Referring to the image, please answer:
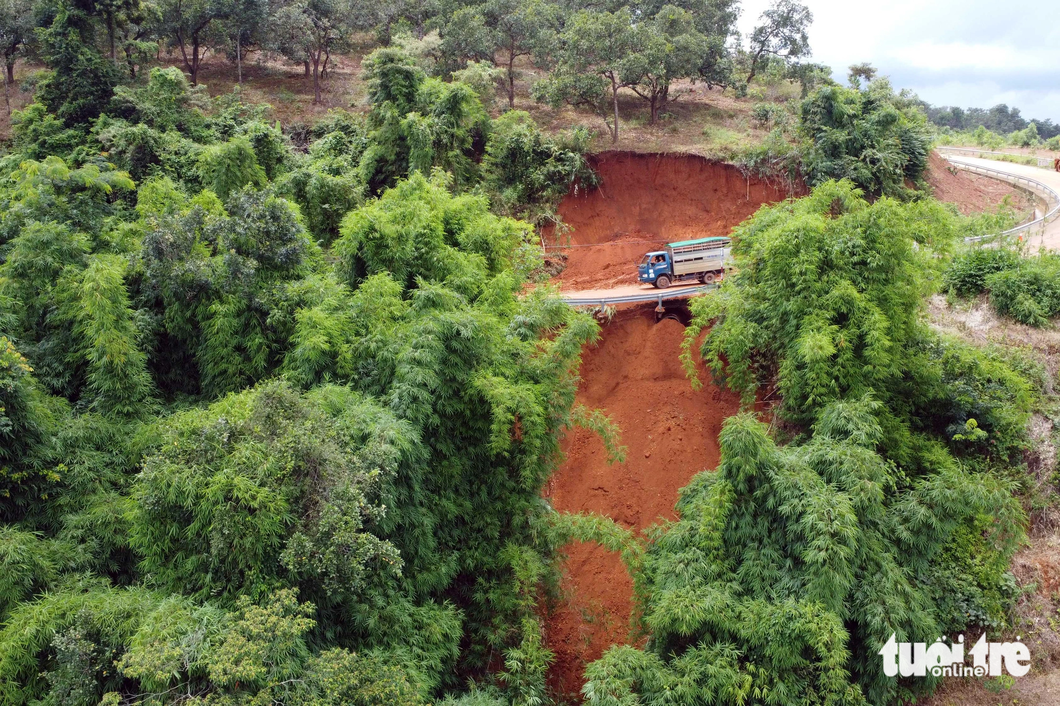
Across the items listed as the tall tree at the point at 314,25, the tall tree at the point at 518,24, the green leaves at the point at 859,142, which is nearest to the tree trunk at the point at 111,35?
the tall tree at the point at 314,25

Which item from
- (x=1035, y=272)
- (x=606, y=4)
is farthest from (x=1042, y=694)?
(x=606, y=4)

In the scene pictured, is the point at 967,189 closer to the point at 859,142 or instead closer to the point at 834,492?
the point at 859,142

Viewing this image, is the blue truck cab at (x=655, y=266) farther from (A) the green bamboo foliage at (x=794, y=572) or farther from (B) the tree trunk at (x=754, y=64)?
(B) the tree trunk at (x=754, y=64)

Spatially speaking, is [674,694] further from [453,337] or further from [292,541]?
[453,337]

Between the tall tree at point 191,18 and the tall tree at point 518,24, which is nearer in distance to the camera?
the tall tree at point 191,18

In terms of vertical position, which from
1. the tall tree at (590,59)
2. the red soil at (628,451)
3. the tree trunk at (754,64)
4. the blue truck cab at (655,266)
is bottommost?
the red soil at (628,451)

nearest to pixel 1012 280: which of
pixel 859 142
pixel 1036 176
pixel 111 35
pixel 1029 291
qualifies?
pixel 1029 291

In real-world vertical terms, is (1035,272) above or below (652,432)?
above
